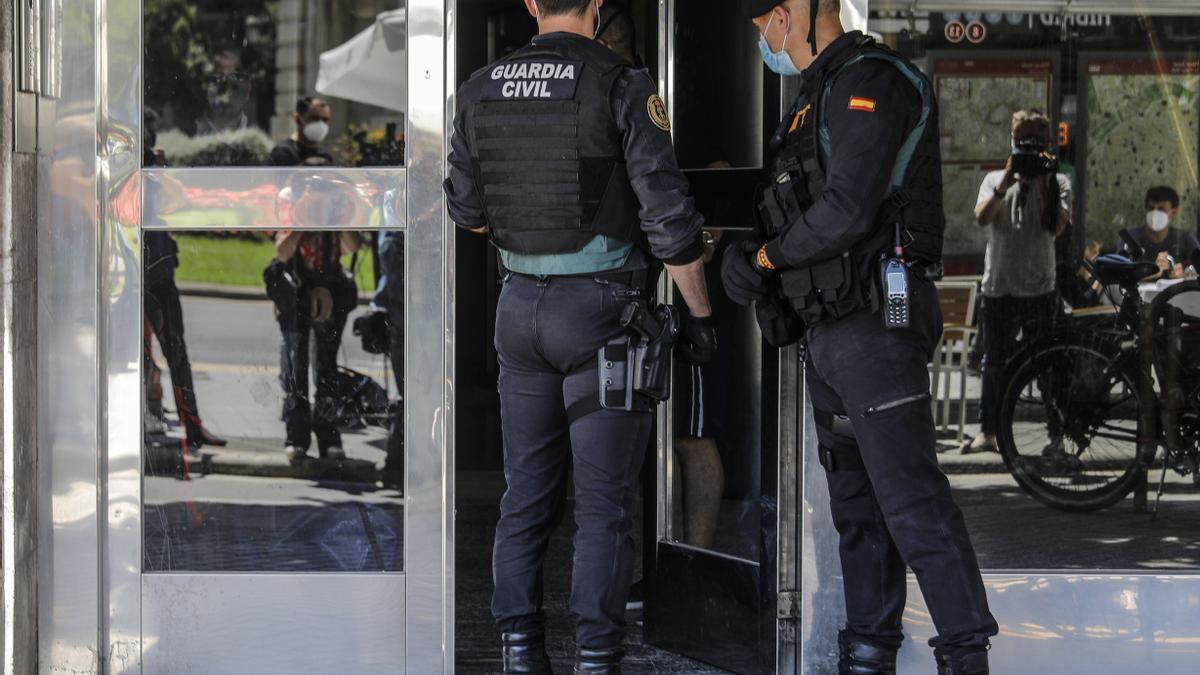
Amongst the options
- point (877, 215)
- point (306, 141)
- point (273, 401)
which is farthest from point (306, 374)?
point (877, 215)

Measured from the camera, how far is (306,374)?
3.98m

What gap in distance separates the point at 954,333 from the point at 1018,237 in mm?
409

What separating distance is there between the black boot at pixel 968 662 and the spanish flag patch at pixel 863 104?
127cm

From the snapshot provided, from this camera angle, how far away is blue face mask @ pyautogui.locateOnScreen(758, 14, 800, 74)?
3.54 metres

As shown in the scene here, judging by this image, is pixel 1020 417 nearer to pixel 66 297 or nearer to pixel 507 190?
pixel 507 190

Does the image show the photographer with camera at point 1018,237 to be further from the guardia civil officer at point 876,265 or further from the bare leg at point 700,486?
the guardia civil officer at point 876,265

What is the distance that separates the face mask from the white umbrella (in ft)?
0.28

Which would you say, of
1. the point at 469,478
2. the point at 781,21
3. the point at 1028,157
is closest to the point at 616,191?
the point at 781,21

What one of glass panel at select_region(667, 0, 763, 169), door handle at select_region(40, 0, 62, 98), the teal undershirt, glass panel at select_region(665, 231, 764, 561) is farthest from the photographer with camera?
door handle at select_region(40, 0, 62, 98)

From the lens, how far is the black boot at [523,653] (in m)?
3.57

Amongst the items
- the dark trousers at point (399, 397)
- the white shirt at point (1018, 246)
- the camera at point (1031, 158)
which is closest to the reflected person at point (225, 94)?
the dark trousers at point (399, 397)

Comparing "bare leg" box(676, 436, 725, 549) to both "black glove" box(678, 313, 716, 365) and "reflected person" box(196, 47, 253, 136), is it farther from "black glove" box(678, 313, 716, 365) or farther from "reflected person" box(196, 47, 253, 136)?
"reflected person" box(196, 47, 253, 136)

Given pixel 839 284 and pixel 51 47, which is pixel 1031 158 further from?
pixel 51 47

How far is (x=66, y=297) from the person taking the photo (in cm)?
385
